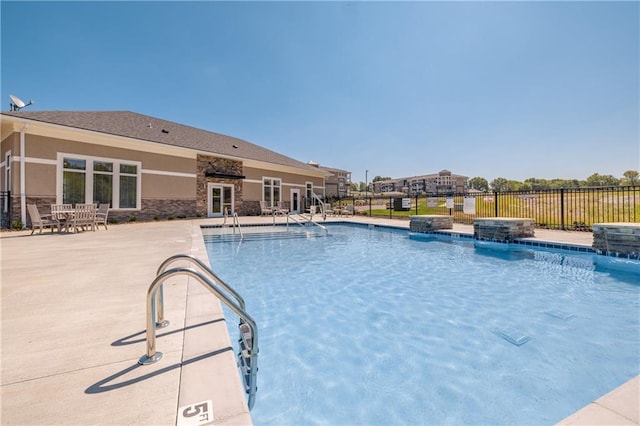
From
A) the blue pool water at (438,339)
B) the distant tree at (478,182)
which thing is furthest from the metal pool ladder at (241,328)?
the distant tree at (478,182)

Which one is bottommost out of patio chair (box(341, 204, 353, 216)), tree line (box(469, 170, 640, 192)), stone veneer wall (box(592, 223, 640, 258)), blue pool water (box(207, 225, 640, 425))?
blue pool water (box(207, 225, 640, 425))

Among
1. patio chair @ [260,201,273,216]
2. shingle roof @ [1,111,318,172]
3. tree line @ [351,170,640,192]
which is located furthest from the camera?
tree line @ [351,170,640,192]

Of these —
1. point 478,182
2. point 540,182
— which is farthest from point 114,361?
point 478,182

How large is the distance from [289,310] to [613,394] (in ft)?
10.0

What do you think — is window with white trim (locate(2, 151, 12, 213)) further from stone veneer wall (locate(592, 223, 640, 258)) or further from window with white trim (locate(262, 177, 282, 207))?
stone veneer wall (locate(592, 223, 640, 258))

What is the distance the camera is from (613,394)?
1503 mm

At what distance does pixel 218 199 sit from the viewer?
16906 mm

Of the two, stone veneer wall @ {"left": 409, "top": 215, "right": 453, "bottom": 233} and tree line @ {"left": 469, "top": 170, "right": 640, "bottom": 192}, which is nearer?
stone veneer wall @ {"left": 409, "top": 215, "right": 453, "bottom": 233}

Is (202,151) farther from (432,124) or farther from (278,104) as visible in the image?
(432,124)

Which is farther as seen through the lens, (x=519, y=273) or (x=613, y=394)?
(x=519, y=273)

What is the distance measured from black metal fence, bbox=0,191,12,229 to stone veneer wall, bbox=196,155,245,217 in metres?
7.22

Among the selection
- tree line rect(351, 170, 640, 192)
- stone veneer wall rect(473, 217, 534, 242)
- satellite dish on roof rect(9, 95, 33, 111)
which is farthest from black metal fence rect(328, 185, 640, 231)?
tree line rect(351, 170, 640, 192)

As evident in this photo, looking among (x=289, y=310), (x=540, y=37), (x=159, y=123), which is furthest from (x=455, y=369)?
(x=159, y=123)

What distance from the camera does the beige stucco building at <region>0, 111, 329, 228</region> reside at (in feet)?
32.7
